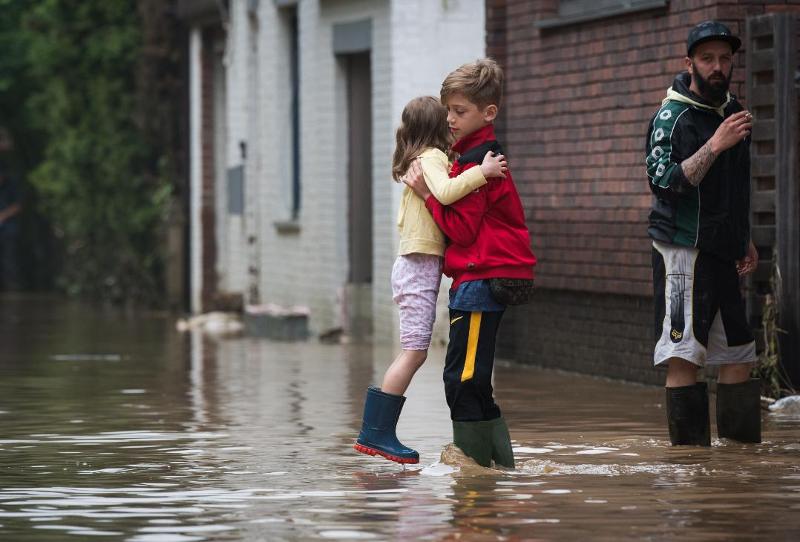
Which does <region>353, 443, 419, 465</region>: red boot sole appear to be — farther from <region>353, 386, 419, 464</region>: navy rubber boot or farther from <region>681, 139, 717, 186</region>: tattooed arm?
<region>681, 139, 717, 186</region>: tattooed arm

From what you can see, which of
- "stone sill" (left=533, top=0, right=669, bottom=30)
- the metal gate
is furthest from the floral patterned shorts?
"stone sill" (left=533, top=0, right=669, bottom=30)

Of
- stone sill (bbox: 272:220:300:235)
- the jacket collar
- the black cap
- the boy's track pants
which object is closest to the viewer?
the boy's track pants

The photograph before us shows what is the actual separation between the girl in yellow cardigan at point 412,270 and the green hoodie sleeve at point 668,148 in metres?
0.98

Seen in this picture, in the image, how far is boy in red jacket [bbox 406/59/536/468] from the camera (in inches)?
336

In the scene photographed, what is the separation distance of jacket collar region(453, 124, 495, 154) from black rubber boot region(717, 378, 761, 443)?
69.5 inches

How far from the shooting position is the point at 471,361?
8.60 metres

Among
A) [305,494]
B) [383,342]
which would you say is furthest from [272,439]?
[383,342]

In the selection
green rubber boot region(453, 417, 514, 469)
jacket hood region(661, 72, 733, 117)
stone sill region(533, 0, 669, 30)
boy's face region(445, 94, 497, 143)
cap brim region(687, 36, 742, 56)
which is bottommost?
green rubber boot region(453, 417, 514, 469)

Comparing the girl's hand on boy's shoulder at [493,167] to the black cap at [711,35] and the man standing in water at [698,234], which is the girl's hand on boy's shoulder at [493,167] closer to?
the man standing in water at [698,234]

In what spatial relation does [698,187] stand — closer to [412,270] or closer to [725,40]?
[725,40]

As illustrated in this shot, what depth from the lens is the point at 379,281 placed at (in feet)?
61.5

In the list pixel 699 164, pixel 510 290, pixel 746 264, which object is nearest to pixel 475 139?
pixel 510 290

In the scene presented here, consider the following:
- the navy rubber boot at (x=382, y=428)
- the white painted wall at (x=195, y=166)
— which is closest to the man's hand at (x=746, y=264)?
the navy rubber boot at (x=382, y=428)

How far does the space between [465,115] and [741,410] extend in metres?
2.01
